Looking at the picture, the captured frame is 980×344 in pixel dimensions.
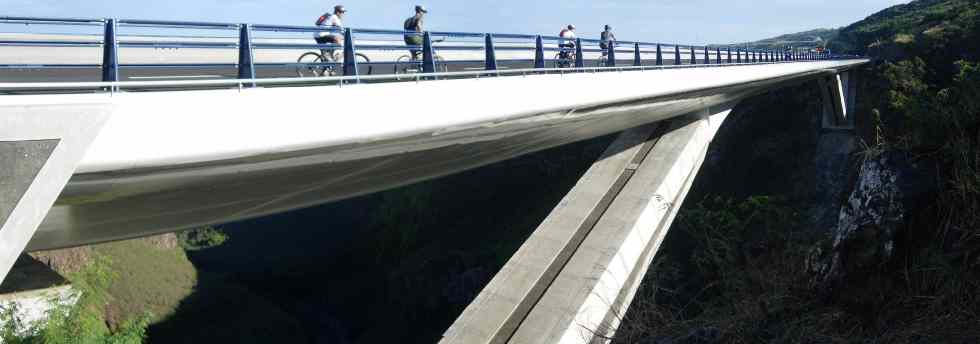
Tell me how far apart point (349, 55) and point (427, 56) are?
61.6 inches

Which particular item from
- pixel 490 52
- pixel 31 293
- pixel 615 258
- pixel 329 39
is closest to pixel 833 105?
pixel 615 258

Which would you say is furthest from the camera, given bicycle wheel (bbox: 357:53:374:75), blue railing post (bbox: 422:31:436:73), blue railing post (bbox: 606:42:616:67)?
blue railing post (bbox: 606:42:616:67)

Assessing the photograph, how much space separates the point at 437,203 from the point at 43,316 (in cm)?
2768

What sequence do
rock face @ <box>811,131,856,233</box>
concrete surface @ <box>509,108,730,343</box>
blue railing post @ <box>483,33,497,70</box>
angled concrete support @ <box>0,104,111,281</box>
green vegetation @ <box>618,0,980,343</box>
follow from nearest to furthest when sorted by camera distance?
angled concrete support @ <box>0,104,111,281</box>
green vegetation @ <box>618,0,980,343</box>
blue railing post @ <box>483,33,497,70</box>
concrete surface @ <box>509,108,730,343</box>
rock face @ <box>811,131,856,233</box>

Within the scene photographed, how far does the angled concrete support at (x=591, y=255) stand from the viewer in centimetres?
1142

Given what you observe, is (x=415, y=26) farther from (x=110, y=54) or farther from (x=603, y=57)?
(x=603, y=57)

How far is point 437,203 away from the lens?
44.7m

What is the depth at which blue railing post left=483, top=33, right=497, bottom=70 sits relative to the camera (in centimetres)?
1083

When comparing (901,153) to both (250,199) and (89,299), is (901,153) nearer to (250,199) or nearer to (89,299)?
(250,199)

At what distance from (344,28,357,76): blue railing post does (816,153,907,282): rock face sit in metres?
7.87

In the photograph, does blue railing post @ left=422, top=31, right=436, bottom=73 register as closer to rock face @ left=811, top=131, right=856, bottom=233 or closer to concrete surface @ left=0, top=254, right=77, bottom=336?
concrete surface @ left=0, top=254, right=77, bottom=336

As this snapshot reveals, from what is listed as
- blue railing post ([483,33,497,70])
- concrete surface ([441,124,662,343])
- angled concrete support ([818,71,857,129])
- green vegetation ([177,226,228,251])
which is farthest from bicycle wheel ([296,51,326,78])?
green vegetation ([177,226,228,251])

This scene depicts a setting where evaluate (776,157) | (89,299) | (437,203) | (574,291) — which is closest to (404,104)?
(574,291)

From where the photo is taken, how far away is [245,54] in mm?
6957
